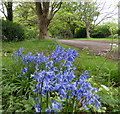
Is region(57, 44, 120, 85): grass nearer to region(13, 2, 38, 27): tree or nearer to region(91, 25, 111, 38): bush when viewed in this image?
region(13, 2, 38, 27): tree

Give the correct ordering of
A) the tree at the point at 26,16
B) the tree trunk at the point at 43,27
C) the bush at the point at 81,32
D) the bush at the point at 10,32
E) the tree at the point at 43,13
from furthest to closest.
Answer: the bush at the point at 81,32 → the tree at the point at 26,16 → the tree trunk at the point at 43,27 → the tree at the point at 43,13 → the bush at the point at 10,32

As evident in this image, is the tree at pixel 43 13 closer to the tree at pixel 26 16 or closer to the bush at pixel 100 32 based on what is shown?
the tree at pixel 26 16

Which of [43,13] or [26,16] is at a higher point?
[26,16]

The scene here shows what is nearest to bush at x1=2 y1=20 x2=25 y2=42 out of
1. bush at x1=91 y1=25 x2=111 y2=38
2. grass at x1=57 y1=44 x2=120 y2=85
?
grass at x1=57 y1=44 x2=120 y2=85

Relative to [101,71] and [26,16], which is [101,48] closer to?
[101,71]

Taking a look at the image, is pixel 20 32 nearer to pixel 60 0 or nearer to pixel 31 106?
pixel 60 0

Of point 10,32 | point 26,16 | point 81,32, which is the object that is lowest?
point 10,32

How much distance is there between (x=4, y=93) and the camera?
2.31 metres

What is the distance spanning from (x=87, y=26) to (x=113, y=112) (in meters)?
27.3

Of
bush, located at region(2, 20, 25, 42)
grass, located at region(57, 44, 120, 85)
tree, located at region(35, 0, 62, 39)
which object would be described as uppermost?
tree, located at region(35, 0, 62, 39)

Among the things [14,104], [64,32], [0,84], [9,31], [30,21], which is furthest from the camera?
[64,32]

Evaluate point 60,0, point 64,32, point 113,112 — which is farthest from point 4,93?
point 64,32

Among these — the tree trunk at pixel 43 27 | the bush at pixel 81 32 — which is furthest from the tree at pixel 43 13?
the bush at pixel 81 32

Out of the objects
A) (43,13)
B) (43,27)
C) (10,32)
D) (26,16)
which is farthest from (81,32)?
(10,32)
